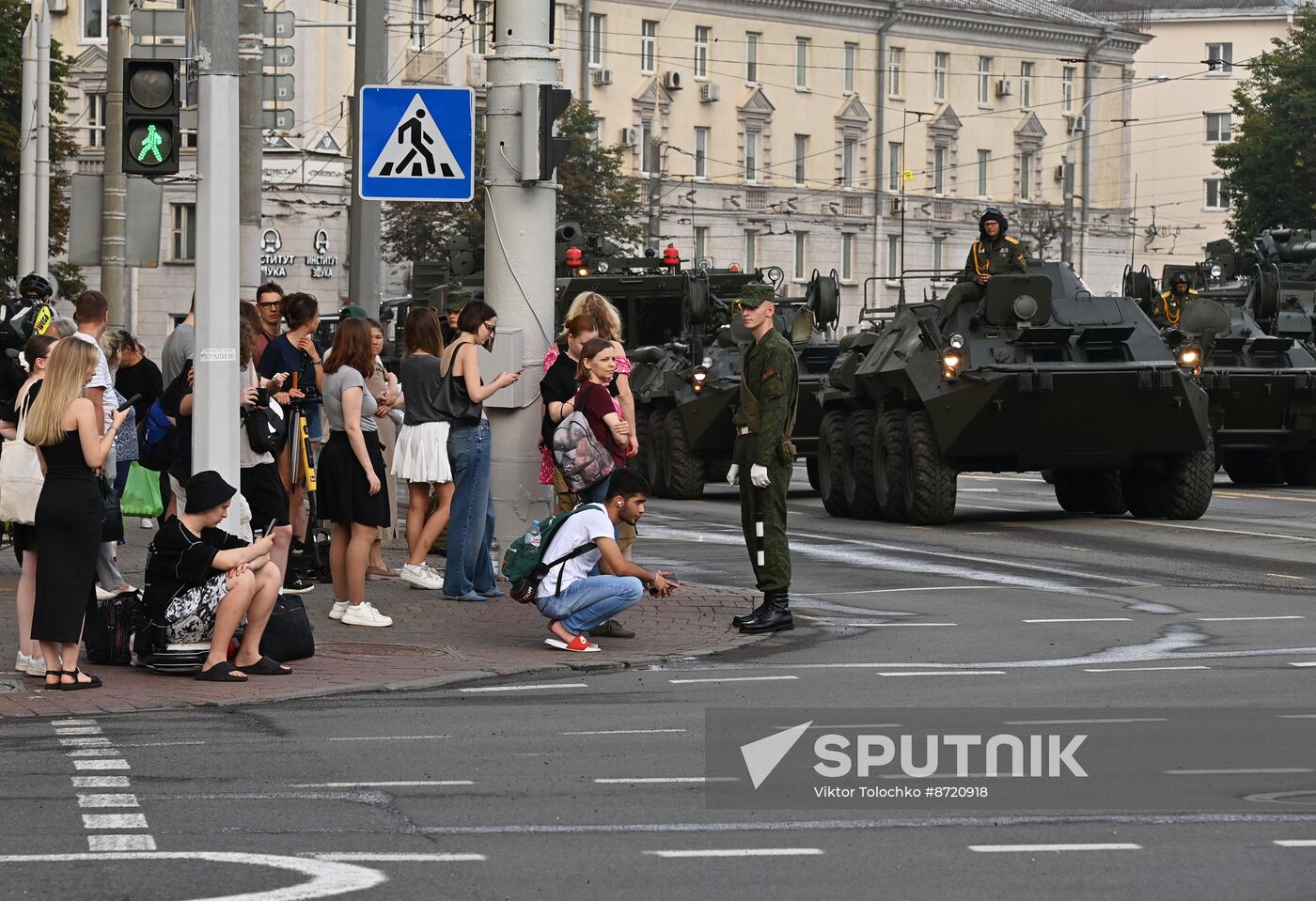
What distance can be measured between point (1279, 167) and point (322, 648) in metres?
56.9

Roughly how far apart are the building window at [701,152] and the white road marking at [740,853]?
254 feet

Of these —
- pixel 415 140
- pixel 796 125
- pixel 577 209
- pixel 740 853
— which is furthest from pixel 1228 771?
pixel 796 125

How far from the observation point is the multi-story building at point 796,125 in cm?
7181

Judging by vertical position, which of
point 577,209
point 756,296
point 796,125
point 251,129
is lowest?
point 756,296

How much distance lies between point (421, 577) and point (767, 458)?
289cm

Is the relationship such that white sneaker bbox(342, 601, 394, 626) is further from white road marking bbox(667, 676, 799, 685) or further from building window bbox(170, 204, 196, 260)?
building window bbox(170, 204, 196, 260)

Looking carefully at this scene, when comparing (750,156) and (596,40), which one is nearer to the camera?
(596,40)

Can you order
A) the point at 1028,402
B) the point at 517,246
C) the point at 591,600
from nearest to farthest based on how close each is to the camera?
the point at 591,600 → the point at 517,246 → the point at 1028,402

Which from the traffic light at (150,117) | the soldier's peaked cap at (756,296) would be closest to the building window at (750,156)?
the soldier's peaked cap at (756,296)

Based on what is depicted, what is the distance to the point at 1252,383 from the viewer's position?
93.1ft

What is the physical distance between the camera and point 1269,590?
15.8 meters

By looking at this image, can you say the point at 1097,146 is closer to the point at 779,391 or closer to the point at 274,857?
the point at 779,391

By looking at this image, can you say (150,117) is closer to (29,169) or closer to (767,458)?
(767,458)

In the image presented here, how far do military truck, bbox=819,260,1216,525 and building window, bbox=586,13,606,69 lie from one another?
58167mm
